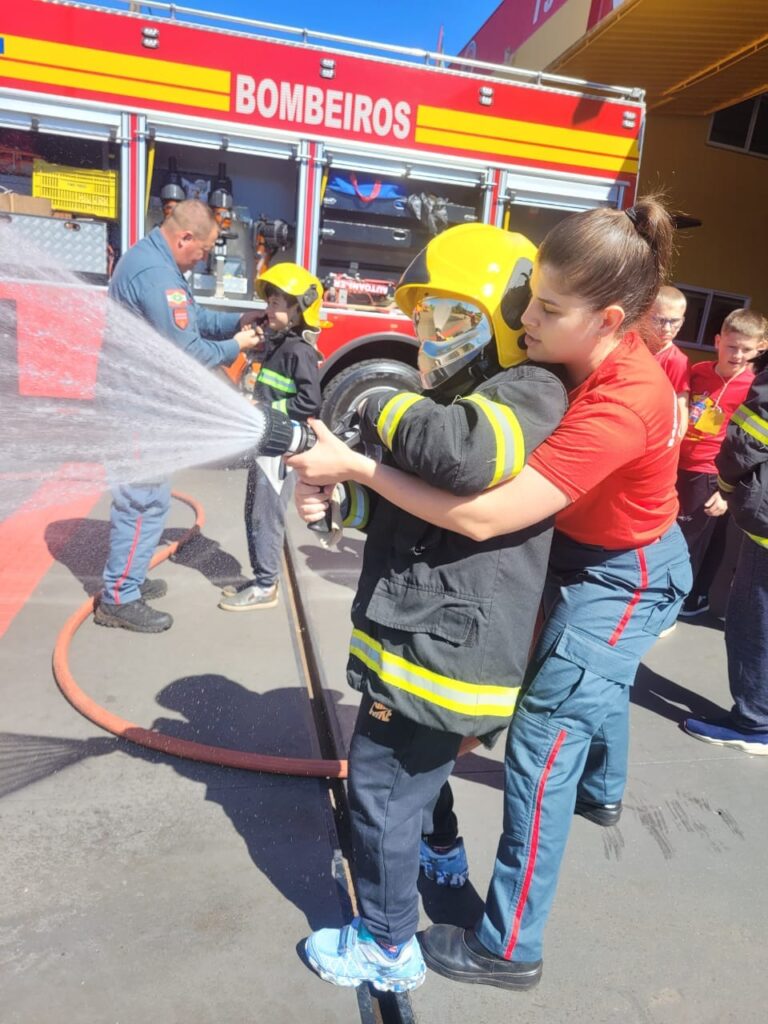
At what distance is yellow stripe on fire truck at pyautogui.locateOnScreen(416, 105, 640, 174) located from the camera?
6836 millimetres

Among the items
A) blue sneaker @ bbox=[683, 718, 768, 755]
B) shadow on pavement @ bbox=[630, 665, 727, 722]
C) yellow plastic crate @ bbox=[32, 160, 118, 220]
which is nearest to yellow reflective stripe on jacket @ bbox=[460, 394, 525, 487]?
blue sneaker @ bbox=[683, 718, 768, 755]

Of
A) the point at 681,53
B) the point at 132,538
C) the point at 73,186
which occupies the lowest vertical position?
the point at 132,538

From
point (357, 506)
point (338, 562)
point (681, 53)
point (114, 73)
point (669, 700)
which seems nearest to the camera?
point (357, 506)

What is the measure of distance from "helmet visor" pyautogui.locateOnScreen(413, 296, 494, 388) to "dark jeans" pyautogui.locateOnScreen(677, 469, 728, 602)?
3.24 m

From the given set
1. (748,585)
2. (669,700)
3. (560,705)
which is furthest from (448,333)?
(669,700)

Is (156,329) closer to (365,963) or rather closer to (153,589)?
(153,589)

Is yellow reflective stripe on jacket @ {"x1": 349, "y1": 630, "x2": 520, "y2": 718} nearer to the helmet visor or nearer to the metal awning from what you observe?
the helmet visor

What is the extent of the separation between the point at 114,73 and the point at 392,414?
587cm

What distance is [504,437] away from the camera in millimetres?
1473

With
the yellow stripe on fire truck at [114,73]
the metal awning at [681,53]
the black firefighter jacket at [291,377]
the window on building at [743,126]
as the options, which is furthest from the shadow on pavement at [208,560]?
the window on building at [743,126]

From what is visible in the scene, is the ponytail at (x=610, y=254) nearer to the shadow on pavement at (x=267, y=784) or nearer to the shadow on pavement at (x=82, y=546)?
the shadow on pavement at (x=267, y=784)

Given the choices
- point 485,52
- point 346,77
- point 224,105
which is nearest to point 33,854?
point 224,105

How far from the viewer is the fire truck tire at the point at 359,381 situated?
691 cm

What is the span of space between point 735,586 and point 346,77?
5.46 m
